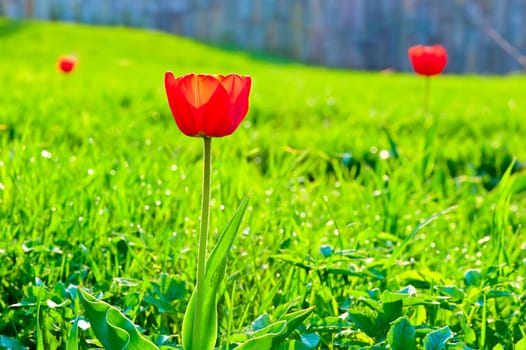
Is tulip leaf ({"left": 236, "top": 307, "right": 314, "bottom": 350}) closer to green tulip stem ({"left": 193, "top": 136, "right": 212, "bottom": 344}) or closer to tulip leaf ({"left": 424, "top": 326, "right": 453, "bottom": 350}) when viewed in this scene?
green tulip stem ({"left": 193, "top": 136, "right": 212, "bottom": 344})

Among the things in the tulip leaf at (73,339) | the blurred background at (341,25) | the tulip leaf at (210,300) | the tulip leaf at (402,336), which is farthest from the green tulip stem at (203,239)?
the blurred background at (341,25)

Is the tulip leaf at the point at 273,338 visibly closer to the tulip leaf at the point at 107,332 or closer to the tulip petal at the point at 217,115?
the tulip leaf at the point at 107,332

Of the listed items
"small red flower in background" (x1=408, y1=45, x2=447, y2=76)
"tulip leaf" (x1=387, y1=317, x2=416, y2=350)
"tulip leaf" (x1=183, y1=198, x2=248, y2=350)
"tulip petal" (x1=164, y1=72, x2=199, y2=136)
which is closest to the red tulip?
"tulip petal" (x1=164, y1=72, x2=199, y2=136)

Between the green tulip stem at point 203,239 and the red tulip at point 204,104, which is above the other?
the red tulip at point 204,104

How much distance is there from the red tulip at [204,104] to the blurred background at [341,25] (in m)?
11.4

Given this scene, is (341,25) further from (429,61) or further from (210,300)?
(210,300)

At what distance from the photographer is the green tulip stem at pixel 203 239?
1046 mm

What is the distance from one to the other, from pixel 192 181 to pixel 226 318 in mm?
774

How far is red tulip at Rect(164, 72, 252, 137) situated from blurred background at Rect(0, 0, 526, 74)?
1139 cm

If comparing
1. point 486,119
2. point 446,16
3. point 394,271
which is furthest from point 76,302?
point 446,16

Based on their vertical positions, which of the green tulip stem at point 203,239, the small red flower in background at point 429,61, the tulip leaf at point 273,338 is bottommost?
the tulip leaf at point 273,338

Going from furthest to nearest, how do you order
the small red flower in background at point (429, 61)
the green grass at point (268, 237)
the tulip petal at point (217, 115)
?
the small red flower in background at point (429, 61) → the green grass at point (268, 237) → the tulip petal at point (217, 115)

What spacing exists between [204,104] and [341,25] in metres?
11.8

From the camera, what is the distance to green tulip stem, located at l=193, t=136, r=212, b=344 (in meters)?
1.05
